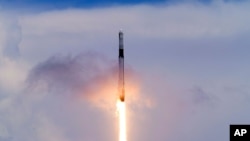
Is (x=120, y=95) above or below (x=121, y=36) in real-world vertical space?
below

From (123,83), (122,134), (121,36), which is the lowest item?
(122,134)

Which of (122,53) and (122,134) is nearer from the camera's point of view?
(122,53)

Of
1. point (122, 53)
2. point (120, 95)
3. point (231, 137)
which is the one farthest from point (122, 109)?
point (231, 137)

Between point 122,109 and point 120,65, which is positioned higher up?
point 120,65

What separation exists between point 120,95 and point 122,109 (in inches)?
124

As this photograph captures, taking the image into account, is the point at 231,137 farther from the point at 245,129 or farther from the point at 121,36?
the point at 121,36

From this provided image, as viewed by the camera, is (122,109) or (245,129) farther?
(122,109)

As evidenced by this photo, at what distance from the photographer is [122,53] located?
128 metres

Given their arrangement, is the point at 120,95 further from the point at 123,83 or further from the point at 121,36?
the point at 121,36

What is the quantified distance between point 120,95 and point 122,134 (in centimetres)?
1126

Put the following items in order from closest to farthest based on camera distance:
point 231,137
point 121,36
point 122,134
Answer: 1. point 231,137
2. point 121,36
3. point 122,134

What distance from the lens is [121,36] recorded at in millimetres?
127062

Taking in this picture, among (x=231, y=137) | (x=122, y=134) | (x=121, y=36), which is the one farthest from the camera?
(x=122, y=134)

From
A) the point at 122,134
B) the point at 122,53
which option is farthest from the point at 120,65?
the point at 122,134
